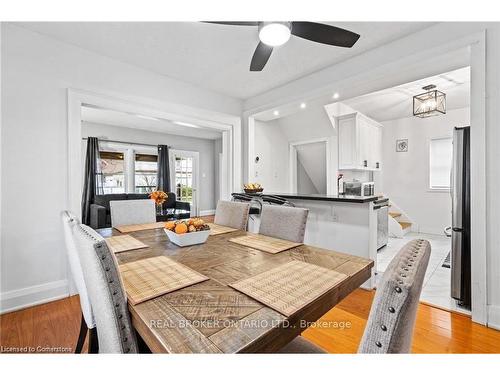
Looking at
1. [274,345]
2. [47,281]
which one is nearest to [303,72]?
[274,345]

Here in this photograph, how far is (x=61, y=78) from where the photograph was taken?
243 centimetres

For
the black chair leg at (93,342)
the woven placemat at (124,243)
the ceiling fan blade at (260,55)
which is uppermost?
the ceiling fan blade at (260,55)

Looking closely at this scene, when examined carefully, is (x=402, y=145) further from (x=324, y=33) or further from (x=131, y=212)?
(x=131, y=212)

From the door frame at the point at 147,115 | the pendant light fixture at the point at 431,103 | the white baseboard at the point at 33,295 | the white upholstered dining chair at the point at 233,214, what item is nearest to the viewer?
the white baseboard at the point at 33,295

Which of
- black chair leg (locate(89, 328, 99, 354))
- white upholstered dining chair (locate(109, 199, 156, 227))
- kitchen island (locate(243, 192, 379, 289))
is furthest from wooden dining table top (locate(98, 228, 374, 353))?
A: kitchen island (locate(243, 192, 379, 289))

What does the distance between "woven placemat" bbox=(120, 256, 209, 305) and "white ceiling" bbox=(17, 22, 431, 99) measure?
2.04m

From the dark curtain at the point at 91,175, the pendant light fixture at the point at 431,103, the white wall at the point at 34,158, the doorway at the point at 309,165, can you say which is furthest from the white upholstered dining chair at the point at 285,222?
the dark curtain at the point at 91,175

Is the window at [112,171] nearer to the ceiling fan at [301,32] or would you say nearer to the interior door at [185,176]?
the interior door at [185,176]

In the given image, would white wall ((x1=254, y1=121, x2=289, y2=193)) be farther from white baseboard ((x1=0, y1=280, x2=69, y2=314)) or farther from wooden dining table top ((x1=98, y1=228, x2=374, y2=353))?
wooden dining table top ((x1=98, y1=228, x2=374, y2=353))

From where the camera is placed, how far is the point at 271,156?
4.86 metres

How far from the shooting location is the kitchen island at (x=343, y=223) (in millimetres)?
2555

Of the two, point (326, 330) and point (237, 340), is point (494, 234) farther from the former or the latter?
point (237, 340)

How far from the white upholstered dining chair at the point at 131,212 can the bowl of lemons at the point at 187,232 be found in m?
0.94

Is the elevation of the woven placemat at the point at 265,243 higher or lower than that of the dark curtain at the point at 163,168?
lower
